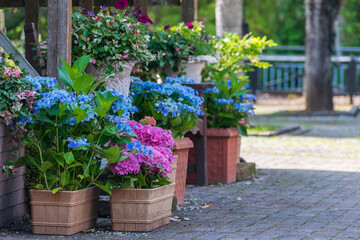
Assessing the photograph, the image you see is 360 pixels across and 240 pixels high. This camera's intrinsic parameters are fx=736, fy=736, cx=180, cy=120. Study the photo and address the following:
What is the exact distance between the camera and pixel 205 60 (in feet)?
25.5

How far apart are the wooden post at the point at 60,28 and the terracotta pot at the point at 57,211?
1.09 meters

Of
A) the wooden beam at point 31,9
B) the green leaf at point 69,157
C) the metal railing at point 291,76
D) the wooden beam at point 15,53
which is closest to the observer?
the green leaf at point 69,157

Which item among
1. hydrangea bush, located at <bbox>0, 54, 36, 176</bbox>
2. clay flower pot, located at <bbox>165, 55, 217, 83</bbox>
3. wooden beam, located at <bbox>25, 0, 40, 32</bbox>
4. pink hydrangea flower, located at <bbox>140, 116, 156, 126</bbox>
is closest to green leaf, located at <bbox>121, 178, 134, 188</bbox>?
pink hydrangea flower, located at <bbox>140, 116, 156, 126</bbox>

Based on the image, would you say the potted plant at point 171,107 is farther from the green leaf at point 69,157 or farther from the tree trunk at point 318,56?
the tree trunk at point 318,56

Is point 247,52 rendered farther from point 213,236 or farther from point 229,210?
point 213,236

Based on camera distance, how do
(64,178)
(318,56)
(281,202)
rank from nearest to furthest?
1. (64,178)
2. (281,202)
3. (318,56)

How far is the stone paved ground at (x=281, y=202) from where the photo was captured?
5.15 metres

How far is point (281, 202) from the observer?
259 inches

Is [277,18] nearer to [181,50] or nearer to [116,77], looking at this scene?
[181,50]

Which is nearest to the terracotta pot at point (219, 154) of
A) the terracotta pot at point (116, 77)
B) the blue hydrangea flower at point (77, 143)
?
the terracotta pot at point (116, 77)

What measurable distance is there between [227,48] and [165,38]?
1332 millimetres

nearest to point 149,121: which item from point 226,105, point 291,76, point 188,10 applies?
point 226,105

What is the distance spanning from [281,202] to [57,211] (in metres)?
2.36

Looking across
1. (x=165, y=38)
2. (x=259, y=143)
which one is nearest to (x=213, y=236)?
(x=165, y=38)
